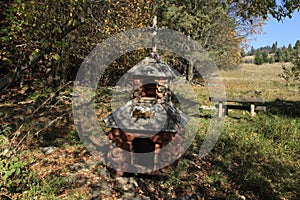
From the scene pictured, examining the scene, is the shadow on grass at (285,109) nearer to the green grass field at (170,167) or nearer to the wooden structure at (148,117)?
the green grass field at (170,167)

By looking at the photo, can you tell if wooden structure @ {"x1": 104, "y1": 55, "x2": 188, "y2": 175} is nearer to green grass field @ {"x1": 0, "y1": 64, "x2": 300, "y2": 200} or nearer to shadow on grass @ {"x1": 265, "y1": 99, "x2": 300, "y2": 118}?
green grass field @ {"x1": 0, "y1": 64, "x2": 300, "y2": 200}

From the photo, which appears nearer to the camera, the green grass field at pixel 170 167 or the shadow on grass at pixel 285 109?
the green grass field at pixel 170 167

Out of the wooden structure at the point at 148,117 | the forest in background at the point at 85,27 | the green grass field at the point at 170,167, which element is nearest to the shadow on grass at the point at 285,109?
the green grass field at the point at 170,167

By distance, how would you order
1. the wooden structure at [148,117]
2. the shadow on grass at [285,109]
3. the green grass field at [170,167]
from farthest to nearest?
the shadow on grass at [285,109] → the wooden structure at [148,117] → the green grass field at [170,167]

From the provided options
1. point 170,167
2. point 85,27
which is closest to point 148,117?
point 170,167

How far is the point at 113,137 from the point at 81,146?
2.62 metres

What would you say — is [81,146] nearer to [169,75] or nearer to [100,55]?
[169,75]

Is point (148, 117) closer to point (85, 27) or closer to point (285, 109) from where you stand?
point (85, 27)

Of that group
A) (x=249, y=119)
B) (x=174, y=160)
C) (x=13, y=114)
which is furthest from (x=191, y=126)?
(x=13, y=114)

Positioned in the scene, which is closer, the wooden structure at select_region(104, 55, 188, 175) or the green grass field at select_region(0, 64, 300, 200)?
the green grass field at select_region(0, 64, 300, 200)

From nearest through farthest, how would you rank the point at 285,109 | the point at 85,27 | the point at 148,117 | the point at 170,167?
the point at 148,117, the point at 170,167, the point at 85,27, the point at 285,109

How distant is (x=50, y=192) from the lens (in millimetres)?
Result: 4500

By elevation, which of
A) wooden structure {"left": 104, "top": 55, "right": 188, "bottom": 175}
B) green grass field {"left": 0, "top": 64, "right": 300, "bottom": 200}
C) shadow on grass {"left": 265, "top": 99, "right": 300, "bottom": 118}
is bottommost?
green grass field {"left": 0, "top": 64, "right": 300, "bottom": 200}

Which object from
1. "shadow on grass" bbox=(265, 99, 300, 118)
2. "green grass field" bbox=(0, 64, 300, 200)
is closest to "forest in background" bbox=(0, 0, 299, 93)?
"green grass field" bbox=(0, 64, 300, 200)
